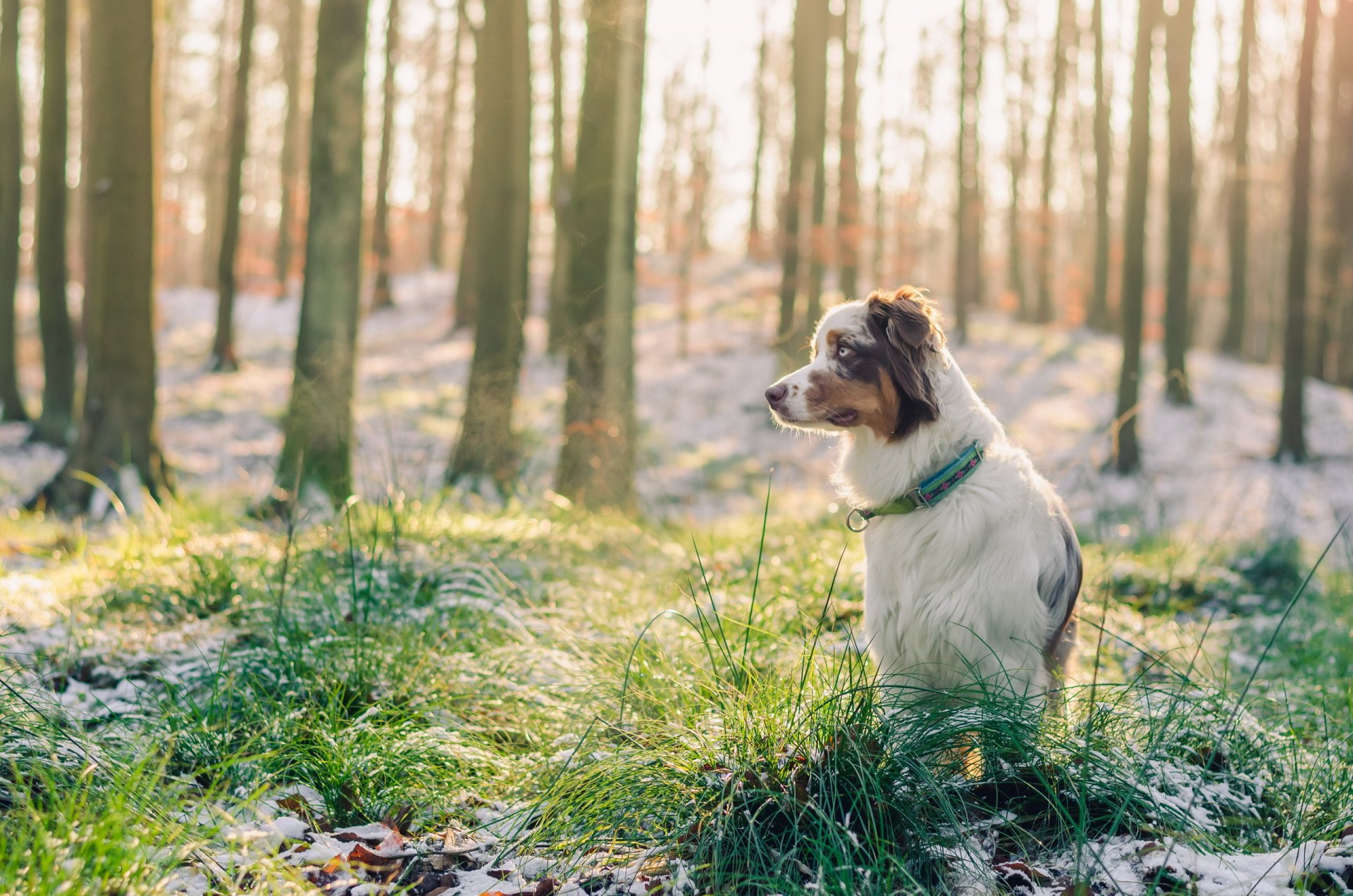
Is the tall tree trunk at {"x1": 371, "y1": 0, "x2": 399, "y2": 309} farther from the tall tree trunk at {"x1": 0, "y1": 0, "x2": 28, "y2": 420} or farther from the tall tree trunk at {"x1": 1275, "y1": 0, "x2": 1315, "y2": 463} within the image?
the tall tree trunk at {"x1": 1275, "y1": 0, "x2": 1315, "y2": 463}

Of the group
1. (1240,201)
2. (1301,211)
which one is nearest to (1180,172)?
(1301,211)

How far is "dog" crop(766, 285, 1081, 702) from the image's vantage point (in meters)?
3.37

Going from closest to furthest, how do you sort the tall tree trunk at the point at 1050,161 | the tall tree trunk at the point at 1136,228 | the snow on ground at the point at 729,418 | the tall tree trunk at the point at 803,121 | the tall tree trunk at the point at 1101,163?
the snow on ground at the point at 729,418 < the tall tree trunk at the point at 1136,228 < the tall tree trunk at the point at 803,121 < the tall tree trunk at the point at 1101,163 < the tall tree trunk at the point at 1050,161

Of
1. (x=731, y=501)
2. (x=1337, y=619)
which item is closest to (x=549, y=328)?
(x=731, y=501)

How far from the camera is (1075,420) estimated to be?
1828cm

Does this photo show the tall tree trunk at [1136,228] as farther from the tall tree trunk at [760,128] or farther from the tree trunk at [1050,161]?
the tall tree trunk at [760,128]

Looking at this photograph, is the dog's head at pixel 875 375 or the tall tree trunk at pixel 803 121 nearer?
the dog's head at pixel 875 375

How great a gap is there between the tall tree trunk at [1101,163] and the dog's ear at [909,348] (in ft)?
69.2

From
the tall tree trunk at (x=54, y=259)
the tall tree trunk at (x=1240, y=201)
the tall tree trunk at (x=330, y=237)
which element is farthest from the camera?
the tall tree trunk at (x=1240, y=201)

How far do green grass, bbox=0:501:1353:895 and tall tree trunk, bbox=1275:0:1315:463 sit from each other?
11250 mm

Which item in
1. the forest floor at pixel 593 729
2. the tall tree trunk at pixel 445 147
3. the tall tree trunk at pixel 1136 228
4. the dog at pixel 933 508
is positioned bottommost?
the forest floor at pixel 593 729

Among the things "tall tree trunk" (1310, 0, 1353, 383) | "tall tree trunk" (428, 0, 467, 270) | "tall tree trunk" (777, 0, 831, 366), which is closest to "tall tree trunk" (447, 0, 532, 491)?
"tall tree trunk" (777, 0, 831, 366)

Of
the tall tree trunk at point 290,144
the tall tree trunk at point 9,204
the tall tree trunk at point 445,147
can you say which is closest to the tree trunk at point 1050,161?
the tall tree trunk at point 445,147

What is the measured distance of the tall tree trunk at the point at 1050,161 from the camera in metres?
25.4
